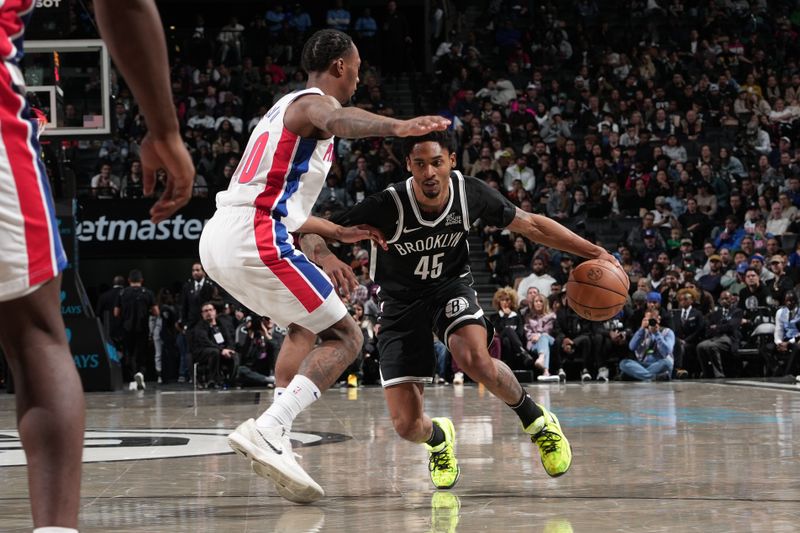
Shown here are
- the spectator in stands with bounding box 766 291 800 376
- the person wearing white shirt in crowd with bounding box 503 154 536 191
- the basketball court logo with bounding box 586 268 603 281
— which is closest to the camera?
the basketball court logo with bounding box 586 268 603 281

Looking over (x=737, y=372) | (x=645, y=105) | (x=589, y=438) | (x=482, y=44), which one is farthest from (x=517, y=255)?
(x=589, y=438)

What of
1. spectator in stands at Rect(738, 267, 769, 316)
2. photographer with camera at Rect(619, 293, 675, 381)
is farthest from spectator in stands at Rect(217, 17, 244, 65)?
spectator in stands at Rect(738, 267, 769, 316)

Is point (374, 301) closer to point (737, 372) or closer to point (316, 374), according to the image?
point (737, 372)

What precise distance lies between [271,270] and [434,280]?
112cm

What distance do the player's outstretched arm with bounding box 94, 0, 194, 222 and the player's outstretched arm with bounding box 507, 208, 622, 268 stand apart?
310 cm

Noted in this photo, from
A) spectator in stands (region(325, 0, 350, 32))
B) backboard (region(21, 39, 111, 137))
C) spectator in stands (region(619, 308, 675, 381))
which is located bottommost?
spectator in stands (region(619, 308, 675, 381))

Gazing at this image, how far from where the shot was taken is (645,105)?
801 inches

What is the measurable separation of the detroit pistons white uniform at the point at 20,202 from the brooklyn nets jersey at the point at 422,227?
3.09 metres

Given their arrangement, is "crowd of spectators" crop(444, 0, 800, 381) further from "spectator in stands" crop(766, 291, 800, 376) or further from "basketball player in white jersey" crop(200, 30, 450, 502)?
Answer: "basketball player in white jersey" crop(200, 30, 450, 502)

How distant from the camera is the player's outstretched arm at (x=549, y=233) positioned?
16.9 ft

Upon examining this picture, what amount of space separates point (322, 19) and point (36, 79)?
45.2ft

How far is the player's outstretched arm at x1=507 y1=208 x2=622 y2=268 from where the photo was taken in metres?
5.14

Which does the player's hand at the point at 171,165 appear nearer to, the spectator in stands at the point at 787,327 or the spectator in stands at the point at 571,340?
the spectator in stands at the point at 571,340

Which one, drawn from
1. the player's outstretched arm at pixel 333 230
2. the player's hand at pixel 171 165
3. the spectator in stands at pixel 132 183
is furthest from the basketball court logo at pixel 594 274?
the spectator in stands at pixel 132 183
